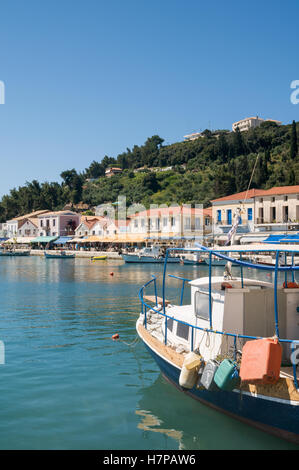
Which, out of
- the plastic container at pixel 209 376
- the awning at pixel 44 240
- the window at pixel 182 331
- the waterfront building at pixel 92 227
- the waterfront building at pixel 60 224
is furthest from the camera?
the waterfront building at pixel 60 224

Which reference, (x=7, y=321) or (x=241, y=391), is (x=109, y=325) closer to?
(x=7, y=321)

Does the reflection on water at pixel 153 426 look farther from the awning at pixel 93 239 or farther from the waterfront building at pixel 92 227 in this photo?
the waterfront building at pixel 92 227

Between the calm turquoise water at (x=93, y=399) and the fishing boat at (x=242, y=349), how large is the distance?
0.60 m

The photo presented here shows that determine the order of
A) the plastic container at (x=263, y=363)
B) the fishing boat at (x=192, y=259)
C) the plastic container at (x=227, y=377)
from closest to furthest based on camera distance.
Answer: the plastic container at (x=263, y=363)
the plastic container at (x=227, y=377)
the fishing boat at (x=192, y=259)

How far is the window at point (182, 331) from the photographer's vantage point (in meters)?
11.8

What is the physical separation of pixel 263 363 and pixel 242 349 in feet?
3.44

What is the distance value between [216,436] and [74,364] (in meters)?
6.36

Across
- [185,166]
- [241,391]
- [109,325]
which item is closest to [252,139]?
[185,166]

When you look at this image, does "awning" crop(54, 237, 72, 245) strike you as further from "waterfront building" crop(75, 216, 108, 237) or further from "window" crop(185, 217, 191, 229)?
"window" crop(185, 217, 191, 229)

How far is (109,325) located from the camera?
19922 millimetres

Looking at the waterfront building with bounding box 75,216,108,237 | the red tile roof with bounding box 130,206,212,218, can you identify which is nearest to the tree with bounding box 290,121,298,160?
the red tile roof with bounding box 130,206,212,218

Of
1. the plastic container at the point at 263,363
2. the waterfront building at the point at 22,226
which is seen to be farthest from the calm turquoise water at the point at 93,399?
the waterfront building at the point at 22,226

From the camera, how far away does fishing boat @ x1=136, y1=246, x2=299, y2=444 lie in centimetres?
841

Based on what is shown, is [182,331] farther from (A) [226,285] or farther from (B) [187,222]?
(B) [187,222]
